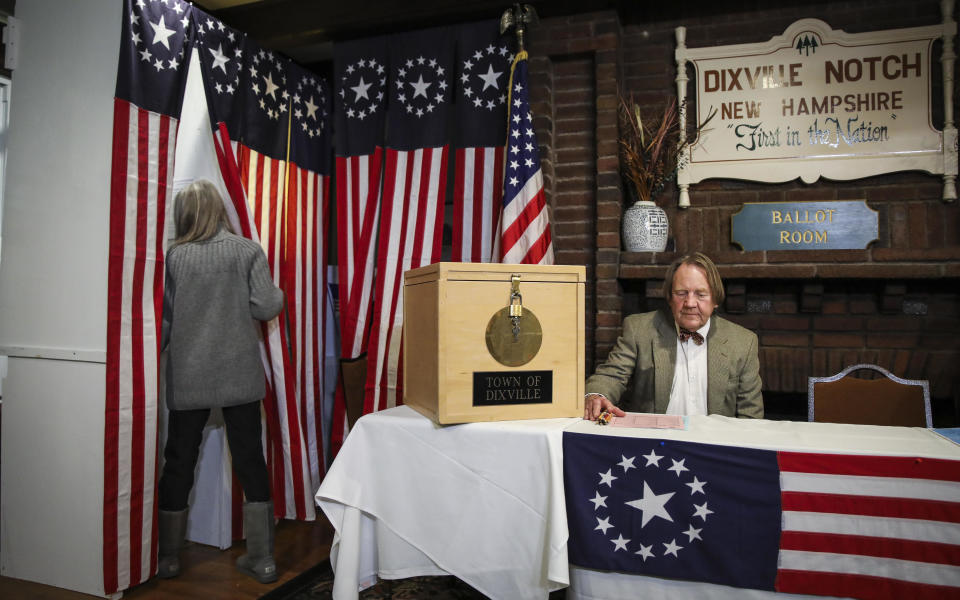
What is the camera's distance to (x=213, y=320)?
242 cm

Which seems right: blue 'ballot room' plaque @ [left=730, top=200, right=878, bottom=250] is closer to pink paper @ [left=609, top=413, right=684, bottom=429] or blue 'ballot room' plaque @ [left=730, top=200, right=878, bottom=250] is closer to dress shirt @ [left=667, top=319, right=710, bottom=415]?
dress shirt @ [left=667, top=319, right=710, bottom=415]

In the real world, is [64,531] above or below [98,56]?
below

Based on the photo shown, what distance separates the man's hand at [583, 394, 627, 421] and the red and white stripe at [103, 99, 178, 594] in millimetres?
1620

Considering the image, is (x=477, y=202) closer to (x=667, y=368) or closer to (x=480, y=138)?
(x=480, y=138)

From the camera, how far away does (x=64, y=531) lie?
2.30m

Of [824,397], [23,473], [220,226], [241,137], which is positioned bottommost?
[23,473]

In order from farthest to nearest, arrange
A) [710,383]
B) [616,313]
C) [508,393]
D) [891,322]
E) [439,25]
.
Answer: [439,25]
[616,313]
[891,322]
[710,383]
[508,393]

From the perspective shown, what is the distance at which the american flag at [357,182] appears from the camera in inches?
128

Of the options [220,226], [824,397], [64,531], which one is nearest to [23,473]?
[64,531]

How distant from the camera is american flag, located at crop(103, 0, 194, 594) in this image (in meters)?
2.23

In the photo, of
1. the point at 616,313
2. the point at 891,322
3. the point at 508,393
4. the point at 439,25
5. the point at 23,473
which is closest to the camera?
the point at 508,393

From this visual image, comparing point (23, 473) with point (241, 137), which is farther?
point (241, 137)

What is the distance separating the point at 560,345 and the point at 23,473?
7.01 feet

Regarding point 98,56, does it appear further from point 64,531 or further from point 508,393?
point 508,393
